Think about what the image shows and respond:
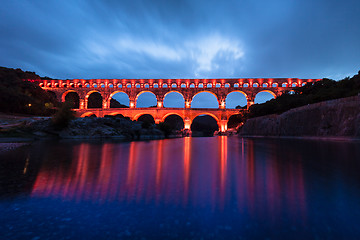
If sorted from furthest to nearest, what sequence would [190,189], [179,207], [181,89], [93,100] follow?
[93,100] → [181,89] → [190,189] → [179,207]

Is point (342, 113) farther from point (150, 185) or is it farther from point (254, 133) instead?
point (150, 185)

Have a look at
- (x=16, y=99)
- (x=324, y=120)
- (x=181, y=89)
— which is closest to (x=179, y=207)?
(x=324, y=120)

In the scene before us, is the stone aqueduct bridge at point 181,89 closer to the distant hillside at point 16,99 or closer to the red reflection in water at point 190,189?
the distant hillside at point 16,99

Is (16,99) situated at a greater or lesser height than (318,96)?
lesser

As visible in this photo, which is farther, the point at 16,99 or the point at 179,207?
the point at 16,99

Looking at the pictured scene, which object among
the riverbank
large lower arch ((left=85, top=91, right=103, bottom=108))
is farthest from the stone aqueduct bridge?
the riverbank

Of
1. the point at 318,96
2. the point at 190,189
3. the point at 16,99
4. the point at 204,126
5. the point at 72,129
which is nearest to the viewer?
the point at 190,189

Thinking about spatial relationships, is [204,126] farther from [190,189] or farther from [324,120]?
[190,189]

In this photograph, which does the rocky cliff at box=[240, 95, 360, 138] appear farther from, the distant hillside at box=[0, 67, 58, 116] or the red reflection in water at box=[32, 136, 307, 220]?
the distant hillside at box=[0, 67, 58, 116]

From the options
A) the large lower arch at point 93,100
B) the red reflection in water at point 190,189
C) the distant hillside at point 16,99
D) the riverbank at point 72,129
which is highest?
the large lower arch at point 93,100

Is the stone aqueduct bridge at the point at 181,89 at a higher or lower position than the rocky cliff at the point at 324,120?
higher

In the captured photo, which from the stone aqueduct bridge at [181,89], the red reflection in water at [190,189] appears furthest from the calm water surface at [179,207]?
the stone aqueduct bridge at [181,89]

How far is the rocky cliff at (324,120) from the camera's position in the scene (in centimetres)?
1111

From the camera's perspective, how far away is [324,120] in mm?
13016
